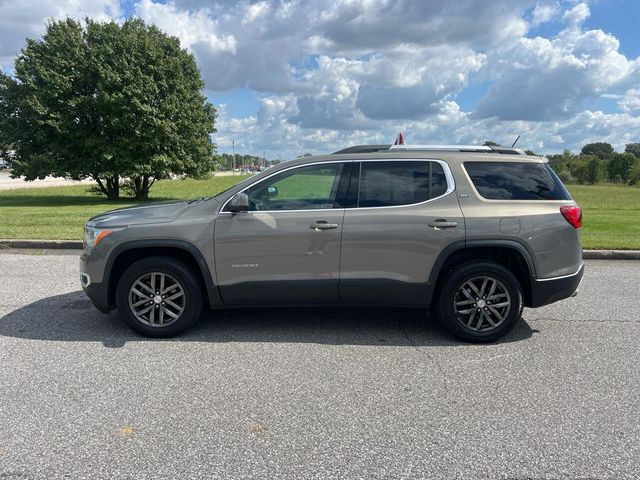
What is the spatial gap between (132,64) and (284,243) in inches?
807

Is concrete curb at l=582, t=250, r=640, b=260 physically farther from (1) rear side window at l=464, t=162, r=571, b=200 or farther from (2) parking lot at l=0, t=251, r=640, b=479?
(1) rear side window at l=464, t=162, r=571, b=200

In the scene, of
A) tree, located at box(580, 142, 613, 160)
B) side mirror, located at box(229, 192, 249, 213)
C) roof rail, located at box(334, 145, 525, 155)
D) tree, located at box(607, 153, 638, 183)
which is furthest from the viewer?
tree, located at box(580, 142, 613, 160)

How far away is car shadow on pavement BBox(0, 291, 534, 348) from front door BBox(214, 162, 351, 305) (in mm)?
377

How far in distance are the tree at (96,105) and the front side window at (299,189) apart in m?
18.7

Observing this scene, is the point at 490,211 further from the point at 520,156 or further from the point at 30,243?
the point at 30,243

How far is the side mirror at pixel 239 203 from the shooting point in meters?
4.39

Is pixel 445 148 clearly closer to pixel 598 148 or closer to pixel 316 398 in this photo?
pixel 316 398

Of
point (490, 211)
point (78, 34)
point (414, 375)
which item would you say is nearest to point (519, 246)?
point (490, 211)

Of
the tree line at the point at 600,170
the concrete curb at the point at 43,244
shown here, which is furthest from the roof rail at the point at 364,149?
the tree line at the point at 600,170

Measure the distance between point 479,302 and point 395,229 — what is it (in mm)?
1060

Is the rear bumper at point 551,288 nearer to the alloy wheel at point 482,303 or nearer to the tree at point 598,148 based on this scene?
the alloy wheel at point 482,303

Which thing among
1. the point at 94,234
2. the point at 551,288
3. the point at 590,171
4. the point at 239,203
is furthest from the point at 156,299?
the point at 590,171

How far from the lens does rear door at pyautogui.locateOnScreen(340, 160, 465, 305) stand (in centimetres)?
440

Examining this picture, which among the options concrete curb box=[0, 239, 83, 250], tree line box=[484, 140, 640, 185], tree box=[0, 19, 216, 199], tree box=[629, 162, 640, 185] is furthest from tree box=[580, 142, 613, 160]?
concrete curb box=[0, 239, 83, 250]
